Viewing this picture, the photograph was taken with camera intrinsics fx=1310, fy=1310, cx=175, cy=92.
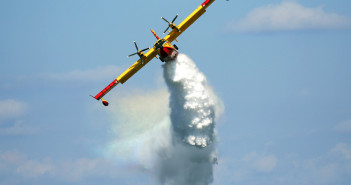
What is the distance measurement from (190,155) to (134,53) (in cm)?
1744

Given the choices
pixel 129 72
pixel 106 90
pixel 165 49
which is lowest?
pixel 106 90

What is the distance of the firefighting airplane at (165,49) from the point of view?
143000 mm

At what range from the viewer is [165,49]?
14300cm

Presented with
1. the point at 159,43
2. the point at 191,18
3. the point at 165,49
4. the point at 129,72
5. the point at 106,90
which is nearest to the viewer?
the point at 159,43

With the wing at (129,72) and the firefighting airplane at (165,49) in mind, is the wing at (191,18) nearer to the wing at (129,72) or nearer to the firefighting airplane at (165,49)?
the firefighting airplane at (165,49)

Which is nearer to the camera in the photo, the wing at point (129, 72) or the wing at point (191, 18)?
the wing at point (129, 72)

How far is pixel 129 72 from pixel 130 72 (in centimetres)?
11

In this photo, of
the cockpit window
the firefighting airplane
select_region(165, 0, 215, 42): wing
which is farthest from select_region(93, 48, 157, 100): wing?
select_region(165, 0, 215, 42): wing

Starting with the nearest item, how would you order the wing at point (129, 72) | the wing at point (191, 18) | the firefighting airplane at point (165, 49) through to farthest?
the firefighting airplane at point (165, 49)
the wing at point (129, 72)
the wing at point (191, 18)

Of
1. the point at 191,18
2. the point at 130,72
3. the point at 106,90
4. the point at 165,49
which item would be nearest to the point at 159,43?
the point at 165,49

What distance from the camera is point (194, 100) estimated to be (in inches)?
5812

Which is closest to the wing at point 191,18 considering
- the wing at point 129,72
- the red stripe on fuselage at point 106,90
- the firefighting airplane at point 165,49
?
the firefighting airplane at point 165,49

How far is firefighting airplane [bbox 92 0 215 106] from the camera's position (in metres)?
143

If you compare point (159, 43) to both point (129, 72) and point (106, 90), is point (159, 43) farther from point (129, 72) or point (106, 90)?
point (106, 90)
